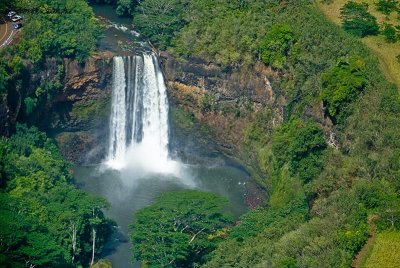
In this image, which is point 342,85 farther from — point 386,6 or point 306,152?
point 386,6

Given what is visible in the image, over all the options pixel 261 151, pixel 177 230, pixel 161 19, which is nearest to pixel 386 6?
pixel 261 151

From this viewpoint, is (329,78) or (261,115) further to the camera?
(261,115)

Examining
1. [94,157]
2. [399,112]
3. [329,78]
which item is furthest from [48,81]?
[399,112]

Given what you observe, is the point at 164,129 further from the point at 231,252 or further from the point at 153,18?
the point at 231,252

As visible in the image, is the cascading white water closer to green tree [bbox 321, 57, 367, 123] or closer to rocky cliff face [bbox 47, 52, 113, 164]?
rocky cliff face [bbox 47, 52, 113, 164]

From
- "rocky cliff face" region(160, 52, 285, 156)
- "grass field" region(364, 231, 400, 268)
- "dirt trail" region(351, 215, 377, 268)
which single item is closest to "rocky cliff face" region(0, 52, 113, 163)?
"rocky cliff face" region(160, 52, 285, 156)
